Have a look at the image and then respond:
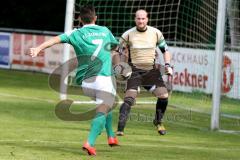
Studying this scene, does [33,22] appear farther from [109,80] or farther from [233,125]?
[109,80]

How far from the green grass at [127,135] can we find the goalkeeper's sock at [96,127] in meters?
0.23

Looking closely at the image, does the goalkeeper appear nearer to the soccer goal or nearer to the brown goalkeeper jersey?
the brown goalkeeper jersey

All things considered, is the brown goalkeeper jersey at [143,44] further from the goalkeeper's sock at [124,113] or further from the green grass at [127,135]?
the green grass at [127,135]

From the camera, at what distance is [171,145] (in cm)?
1318

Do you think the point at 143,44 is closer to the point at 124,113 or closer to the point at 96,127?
the point at 124,113

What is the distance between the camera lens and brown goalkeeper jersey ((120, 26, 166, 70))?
1455cm

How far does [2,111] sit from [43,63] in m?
15.2

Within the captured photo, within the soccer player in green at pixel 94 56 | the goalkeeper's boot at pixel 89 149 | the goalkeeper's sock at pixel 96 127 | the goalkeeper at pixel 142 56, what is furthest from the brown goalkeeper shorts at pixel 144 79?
the goalkeeper's boot at pixel 89 149

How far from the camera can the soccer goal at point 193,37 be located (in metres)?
19.8

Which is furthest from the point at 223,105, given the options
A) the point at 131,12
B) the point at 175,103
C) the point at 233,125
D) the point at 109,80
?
the point at 109,80

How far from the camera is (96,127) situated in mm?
11453

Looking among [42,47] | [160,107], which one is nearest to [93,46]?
[42,47]

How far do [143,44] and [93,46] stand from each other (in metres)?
3.04

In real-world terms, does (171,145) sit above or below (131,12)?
below
